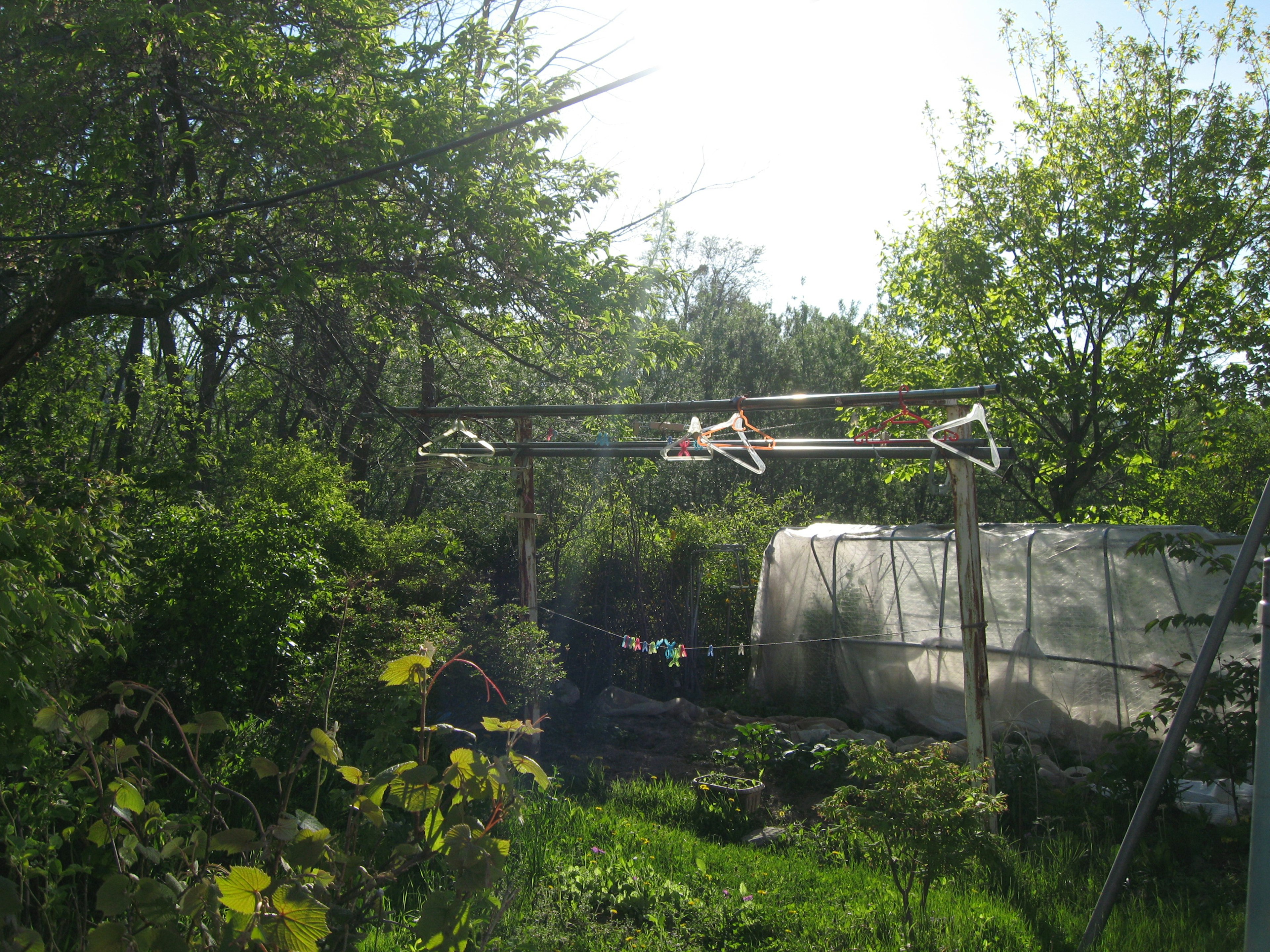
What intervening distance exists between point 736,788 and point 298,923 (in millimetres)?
5394

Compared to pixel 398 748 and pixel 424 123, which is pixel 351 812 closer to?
pixel 398 748

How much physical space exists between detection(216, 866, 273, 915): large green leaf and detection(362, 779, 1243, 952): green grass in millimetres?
2340

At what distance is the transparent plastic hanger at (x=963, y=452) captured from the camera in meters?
5.43

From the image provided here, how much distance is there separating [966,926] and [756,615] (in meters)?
7.86

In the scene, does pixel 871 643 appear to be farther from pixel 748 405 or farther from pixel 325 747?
pixel 325 747

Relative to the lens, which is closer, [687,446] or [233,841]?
[233,841]

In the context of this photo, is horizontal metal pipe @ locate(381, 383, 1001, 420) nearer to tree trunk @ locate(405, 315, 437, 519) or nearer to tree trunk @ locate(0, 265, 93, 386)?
tree trunk @ locate(405, 315, 437, 519)

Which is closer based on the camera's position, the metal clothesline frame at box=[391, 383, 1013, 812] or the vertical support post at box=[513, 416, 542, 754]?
the metal clothesline frame at box=[391, 383, 1013, 812]

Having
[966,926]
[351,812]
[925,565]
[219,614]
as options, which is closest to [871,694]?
[925,565]

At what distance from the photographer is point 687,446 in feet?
21.9

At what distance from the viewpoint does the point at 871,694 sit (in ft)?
36.0

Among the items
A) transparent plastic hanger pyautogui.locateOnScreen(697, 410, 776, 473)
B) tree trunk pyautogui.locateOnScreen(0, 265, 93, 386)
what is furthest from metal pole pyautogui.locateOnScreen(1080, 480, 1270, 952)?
tree trunk pyautogui.locateOnScreen(0, 265, 93, 386)

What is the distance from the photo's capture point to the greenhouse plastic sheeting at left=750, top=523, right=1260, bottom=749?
27.9 ft

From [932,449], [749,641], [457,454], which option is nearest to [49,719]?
[932,449]
